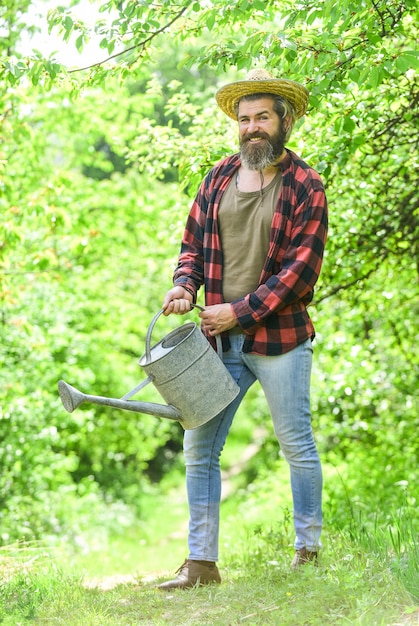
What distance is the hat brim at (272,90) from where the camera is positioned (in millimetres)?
3178

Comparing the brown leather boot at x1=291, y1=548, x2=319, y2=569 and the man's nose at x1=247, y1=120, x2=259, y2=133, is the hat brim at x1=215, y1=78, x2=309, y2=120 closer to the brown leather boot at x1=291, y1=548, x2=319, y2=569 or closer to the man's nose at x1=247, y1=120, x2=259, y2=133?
the man's nose at x1=247, y1=120, x2=259, y2=133

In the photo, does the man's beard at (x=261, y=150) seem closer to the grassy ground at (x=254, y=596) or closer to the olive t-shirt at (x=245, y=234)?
the olive t-shirt at (x=245, y=234)

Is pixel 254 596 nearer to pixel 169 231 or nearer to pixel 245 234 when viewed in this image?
pixel 245 234

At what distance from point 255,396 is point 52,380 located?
479 cm

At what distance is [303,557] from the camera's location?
3166mm

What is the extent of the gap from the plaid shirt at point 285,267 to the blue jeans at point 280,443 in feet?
0.25

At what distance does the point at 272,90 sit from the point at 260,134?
19 cm

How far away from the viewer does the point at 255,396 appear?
12719 mm

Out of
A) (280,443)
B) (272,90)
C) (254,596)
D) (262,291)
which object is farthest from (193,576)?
(272,90)

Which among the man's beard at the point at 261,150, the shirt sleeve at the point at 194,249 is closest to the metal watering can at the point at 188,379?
the shirt sleeve at the point at 194,249

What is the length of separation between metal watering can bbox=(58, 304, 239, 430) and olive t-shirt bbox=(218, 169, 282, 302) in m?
0.30

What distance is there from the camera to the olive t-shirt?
3.17 meters

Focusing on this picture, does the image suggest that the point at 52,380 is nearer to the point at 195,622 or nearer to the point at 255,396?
the point at 255,396

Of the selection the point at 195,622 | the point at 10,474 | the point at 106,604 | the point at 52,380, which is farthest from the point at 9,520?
the point at 195,622
